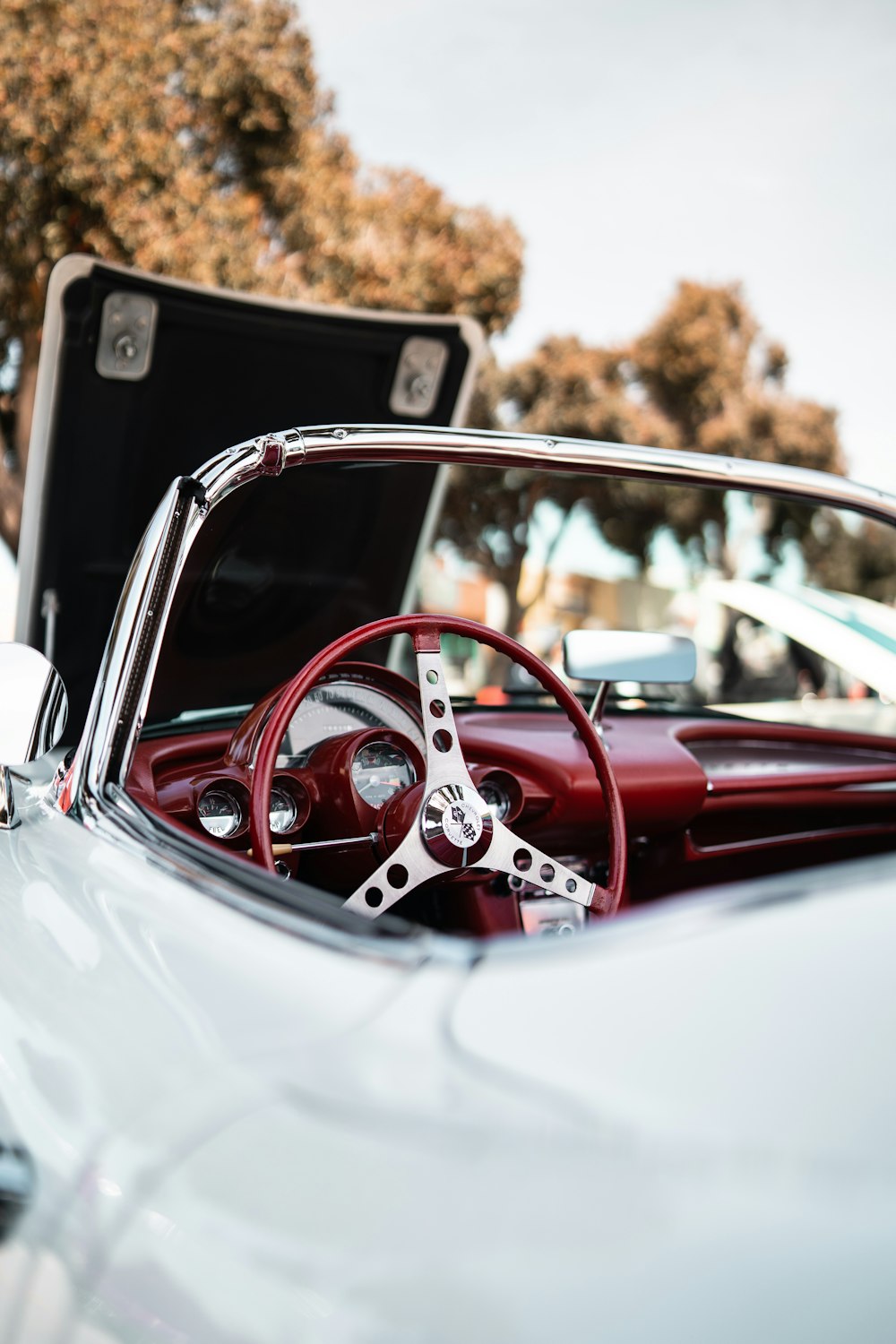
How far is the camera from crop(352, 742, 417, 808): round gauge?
2105 mm

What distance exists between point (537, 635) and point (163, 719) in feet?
74.7

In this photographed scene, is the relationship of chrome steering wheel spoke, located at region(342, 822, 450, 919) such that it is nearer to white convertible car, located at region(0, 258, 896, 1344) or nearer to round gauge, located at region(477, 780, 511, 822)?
white convertible car, located at region(0, 258, 896, 1344)

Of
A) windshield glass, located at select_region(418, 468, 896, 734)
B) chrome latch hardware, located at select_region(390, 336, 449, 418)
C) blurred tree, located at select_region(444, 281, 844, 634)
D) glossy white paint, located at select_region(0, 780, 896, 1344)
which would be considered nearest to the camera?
glossy white paint, located at select_region(0, 780, 896, 1344)

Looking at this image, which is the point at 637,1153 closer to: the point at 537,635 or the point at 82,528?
the point at 82,528

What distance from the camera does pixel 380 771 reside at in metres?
2.14

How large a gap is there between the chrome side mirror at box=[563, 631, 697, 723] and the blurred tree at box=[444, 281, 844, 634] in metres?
18.1

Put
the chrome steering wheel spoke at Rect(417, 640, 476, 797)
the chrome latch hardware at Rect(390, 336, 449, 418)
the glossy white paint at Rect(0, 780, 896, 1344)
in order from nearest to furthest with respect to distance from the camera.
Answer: the glossy white paint at Rect(0, 780, 896, 1344), the chrome steering wheel spoke at Rect(417, 640, 476, 797), the chrome latch hardware at Rect(390, 336, 449, 418)

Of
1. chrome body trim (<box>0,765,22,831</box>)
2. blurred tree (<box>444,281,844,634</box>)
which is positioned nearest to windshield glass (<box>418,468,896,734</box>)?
blurred tree (<box>444,281,844,634</box>)

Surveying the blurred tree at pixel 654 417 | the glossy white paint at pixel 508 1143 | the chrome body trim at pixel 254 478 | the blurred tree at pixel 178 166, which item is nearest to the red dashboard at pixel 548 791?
the chrome body trim at pixel 254 478

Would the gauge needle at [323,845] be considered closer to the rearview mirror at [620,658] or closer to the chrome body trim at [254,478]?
the chrome body trim at [254,478]

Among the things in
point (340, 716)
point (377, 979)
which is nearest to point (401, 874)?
point (340, 716)

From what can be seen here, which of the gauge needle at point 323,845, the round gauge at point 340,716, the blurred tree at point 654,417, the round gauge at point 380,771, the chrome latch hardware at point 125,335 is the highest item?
the blurred tree at point 654,417

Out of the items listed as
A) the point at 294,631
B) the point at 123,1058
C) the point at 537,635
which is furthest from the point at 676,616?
the point at 123,1058

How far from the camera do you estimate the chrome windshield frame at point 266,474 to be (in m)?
1.66
